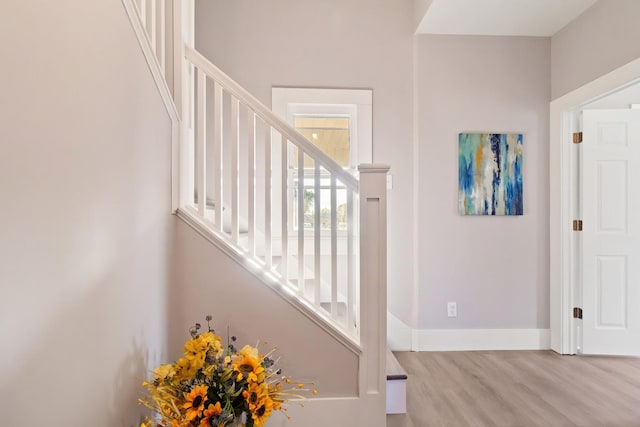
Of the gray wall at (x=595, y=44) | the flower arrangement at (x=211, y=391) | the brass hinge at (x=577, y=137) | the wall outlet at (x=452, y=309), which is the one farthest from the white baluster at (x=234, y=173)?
the brass hinge at (x=577, y=137)

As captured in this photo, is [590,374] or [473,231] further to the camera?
[473,231]

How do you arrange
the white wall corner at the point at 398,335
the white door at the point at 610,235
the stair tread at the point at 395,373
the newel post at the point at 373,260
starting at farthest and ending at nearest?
the white wall corner at the point at 398,335, the white door at the point at 610,235, the stair tread at the point at 395,373, the newel post at the point at 373,260

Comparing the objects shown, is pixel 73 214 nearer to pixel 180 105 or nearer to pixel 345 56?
pixel 180 105

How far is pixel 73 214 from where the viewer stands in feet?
2.94

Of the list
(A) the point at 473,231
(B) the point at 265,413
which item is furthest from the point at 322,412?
(A) the point at 473,231

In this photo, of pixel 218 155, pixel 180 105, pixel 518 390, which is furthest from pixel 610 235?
pixel 180 105

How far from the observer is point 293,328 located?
1790mm

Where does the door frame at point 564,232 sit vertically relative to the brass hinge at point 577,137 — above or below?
below

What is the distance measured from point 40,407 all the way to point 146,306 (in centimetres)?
68

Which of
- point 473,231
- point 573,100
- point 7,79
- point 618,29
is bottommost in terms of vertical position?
point 473,231

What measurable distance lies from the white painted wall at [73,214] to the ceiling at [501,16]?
2323 millimetres

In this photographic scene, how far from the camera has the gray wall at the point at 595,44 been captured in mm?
2279

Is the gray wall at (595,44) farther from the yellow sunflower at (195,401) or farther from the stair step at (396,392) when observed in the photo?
the yellow sunflower at (195,401)

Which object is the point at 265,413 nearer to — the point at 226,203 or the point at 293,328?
the point at 293,328
